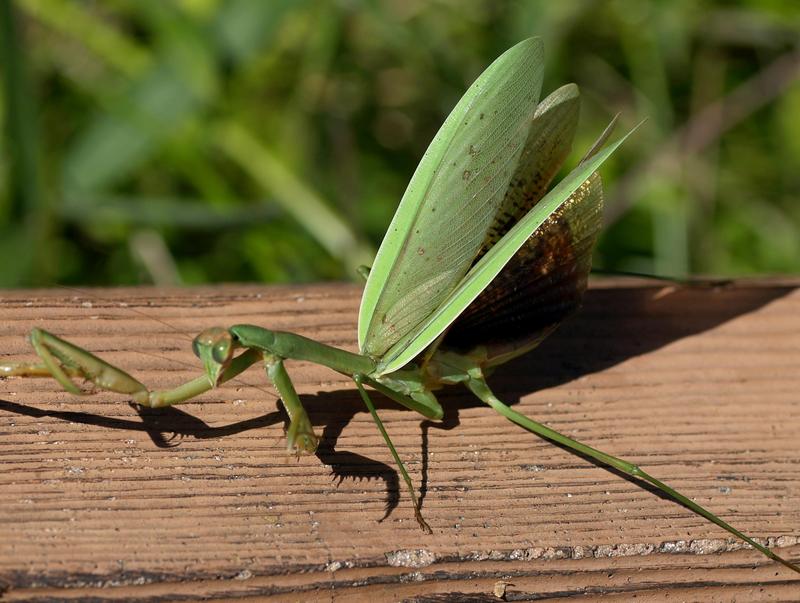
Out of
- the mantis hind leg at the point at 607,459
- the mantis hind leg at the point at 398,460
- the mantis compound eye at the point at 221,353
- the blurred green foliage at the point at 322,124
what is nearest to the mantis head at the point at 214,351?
the mantis compound eye at the point at 221,353

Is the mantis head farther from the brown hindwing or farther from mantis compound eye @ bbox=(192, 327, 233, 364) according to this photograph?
the brown hindwing

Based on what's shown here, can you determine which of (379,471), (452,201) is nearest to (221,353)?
(379,471)

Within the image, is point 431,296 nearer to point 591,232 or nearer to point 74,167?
point 591,232

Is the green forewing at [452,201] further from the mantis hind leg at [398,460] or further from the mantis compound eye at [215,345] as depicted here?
the mantis compound eye at [215,345]

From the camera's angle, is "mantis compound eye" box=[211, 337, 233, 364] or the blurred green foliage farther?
the blurred green foliage

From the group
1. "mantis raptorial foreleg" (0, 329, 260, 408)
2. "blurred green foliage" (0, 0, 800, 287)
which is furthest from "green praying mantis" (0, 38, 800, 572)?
"blurred green foliage" (0, 0, 800, 287)

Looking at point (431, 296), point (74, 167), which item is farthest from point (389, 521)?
point (74, 167)

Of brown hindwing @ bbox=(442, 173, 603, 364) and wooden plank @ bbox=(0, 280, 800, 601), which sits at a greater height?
brown hindwing @ bbox=(442, 173, 603, 364)

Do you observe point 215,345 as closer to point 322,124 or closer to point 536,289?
point 536,289

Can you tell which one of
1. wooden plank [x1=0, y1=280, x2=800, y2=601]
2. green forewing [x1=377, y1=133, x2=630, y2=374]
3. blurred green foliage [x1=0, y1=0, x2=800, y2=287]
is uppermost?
blurred green foliage [x1=0, y1=0, x2=800, y2=287]
